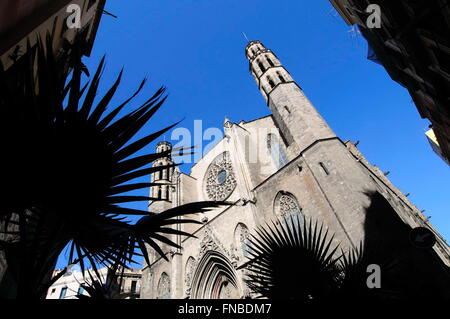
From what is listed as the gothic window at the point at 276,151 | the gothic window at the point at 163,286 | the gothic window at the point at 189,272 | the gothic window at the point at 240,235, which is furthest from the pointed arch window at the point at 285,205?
the gothic window at the point at 163,286

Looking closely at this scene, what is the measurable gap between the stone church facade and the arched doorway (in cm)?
6

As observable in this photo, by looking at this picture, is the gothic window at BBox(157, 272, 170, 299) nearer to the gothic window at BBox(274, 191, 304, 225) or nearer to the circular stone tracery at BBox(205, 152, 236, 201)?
the circular stone tracery at BBox(205, 152, 236, 201)

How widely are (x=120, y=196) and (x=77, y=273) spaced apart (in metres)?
43.3

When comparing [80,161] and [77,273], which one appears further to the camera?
[77,273]

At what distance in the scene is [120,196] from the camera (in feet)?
7.00

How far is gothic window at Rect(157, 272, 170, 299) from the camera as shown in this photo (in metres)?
17.3

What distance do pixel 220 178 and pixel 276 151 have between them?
15.6 ft

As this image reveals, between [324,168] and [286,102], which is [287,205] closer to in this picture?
[324,168]

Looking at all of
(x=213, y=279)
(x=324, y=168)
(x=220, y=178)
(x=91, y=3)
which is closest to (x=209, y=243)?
(x=213, y=279)

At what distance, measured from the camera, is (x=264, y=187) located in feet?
50.4
